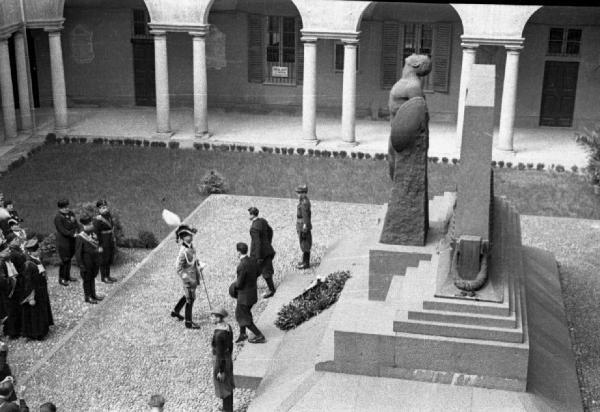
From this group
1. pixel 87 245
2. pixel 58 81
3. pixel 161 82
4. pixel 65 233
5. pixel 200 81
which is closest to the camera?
pixel 87 245

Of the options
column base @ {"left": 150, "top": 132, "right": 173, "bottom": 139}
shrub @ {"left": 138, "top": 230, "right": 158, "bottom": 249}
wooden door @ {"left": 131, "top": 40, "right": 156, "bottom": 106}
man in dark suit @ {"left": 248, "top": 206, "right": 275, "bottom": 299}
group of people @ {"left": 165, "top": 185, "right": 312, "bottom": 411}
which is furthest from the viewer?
wooden door @ {"left": 131, "top": 40, "right": 156, "bottom": 106}

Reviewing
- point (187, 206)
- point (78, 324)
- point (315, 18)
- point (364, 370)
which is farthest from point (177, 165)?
point (364, 370)

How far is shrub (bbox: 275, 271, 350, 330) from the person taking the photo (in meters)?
12.0

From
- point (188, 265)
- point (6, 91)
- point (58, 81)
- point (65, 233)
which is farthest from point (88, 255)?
point (58, 81)

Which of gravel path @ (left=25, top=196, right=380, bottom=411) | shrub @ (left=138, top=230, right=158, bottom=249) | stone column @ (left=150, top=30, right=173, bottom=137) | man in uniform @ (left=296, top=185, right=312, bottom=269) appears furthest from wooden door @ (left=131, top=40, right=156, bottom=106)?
man in uniform @ (left=296, top=185, right=312, bottom=269)

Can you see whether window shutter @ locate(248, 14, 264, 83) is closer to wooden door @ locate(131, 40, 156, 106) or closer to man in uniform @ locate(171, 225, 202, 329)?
wooden door @ locate(131, 40, 156, 106)

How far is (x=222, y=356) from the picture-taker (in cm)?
984

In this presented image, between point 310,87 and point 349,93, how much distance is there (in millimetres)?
1012

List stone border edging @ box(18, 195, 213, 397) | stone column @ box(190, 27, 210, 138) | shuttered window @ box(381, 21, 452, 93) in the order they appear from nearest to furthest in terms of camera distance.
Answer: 1. stone border edging @ box(18, 195, 213, 397)
2. stone column @ box(190, 27, 210, 138)
3. shuttered window @ box(381, 21, 452, 93)

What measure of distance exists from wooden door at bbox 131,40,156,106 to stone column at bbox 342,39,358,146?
7.48 meters

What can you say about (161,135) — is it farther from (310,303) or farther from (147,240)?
(310,303)

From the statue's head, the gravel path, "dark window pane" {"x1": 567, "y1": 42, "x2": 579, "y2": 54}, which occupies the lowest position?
the gravel path

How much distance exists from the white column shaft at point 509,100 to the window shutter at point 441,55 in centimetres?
340

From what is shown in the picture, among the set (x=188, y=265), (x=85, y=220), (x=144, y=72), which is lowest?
(x=188, y=265)
